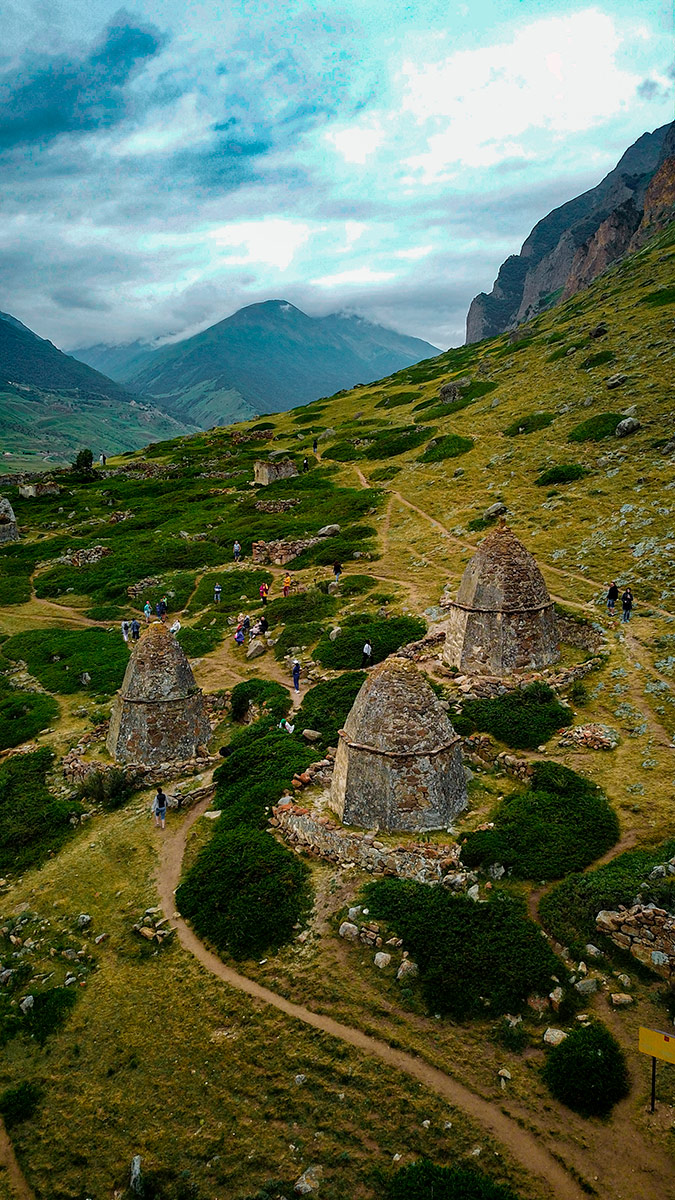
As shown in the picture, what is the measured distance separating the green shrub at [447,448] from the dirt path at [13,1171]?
154 ft

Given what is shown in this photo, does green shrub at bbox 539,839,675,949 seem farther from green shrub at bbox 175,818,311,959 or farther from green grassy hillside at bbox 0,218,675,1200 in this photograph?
green shrub at bbox 175,818,311,959

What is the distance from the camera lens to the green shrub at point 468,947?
10.0 meters

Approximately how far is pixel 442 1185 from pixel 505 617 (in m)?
14.9

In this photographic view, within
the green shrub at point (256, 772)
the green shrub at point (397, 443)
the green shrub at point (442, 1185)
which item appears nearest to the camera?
the green shrub at point (442, 1185)

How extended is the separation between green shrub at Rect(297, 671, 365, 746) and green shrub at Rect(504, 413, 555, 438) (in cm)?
3236

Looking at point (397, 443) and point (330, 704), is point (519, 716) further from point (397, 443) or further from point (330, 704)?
point (397, 443)

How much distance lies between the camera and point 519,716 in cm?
1798

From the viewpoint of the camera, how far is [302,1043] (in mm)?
9852

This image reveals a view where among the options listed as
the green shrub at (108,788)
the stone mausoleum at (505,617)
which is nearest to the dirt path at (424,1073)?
the green shrub at (108,788)

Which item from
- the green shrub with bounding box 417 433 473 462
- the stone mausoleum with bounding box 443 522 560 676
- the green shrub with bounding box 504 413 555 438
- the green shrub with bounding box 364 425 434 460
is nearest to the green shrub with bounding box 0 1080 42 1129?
the stone mausoleum with bounding box 443 522 560 676

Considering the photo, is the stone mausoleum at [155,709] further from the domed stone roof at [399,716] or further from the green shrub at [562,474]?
the green shrub at [562,474]

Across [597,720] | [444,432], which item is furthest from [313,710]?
[444,432]

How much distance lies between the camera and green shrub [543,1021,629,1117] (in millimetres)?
8406

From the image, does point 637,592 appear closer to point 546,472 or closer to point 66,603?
point 546,472
